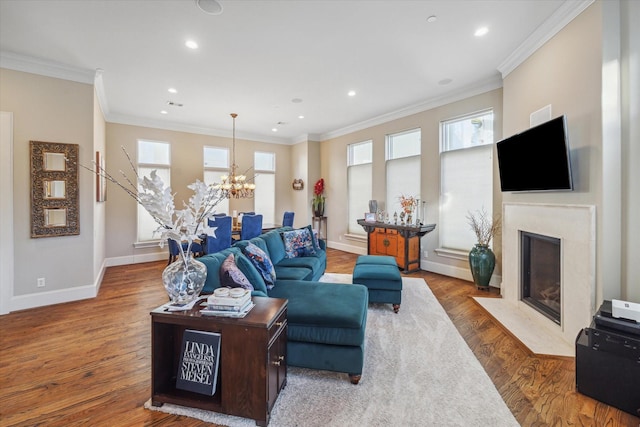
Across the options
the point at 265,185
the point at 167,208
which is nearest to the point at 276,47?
the point at 167,208

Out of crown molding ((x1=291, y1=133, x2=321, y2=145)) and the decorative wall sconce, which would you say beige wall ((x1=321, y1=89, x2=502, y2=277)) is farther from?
the decorative wall sconce

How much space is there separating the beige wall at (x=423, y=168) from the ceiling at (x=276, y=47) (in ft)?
0.86

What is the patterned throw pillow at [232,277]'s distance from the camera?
2133 millimetres

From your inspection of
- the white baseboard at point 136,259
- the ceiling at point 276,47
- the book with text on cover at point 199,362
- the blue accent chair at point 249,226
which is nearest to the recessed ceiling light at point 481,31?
the ceiling at point 276,47

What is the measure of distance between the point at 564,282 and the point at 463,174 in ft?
8.10

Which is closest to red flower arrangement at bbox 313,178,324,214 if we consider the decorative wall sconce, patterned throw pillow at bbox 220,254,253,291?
the decorative wall sconce

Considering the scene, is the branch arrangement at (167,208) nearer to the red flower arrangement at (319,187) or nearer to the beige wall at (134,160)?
the beige wall at (134,160)

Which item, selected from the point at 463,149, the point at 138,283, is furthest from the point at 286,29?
the point at 138,283

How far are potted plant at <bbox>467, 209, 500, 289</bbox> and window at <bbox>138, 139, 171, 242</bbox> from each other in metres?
6.17

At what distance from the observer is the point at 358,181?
22.7ft

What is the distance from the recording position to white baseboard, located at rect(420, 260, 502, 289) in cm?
435

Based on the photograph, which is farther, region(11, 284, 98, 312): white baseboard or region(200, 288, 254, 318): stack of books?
region(11, 284, 98, 312): white baseboard

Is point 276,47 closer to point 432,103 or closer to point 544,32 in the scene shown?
point 544,32

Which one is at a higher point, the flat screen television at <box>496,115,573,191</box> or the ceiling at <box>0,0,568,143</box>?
the ceiling at <box>0,0,568,143</box>
